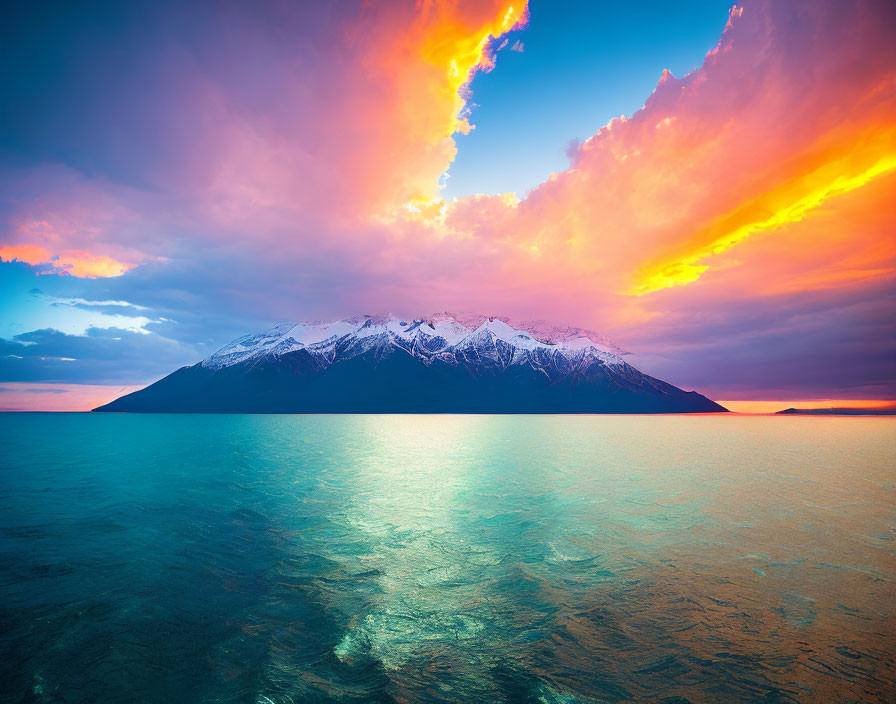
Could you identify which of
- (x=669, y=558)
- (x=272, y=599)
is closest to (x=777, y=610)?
(x=669, y=558)

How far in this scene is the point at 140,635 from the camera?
1302 centimetres

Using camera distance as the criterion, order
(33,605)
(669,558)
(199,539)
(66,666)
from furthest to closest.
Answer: (199,539) < (669,558) < (33,605) < (66,666)

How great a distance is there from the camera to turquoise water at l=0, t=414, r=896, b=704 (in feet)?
35.7

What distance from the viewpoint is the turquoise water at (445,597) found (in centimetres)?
1087

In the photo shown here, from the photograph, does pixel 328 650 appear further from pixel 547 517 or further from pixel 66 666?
pixel 547 517

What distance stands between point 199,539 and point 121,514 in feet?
35.3

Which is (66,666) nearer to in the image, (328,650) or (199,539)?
(328,650)

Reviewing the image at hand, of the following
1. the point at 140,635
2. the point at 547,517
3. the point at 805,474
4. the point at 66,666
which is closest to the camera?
the point at 66,666

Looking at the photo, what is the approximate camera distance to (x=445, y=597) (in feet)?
53.3

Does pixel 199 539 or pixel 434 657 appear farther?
pixel 199 539

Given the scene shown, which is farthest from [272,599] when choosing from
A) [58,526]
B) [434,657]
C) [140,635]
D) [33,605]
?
[58,526]

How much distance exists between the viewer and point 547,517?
1140 inches

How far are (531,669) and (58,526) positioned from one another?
3148 centimetres

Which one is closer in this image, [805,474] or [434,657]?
[434,657]
